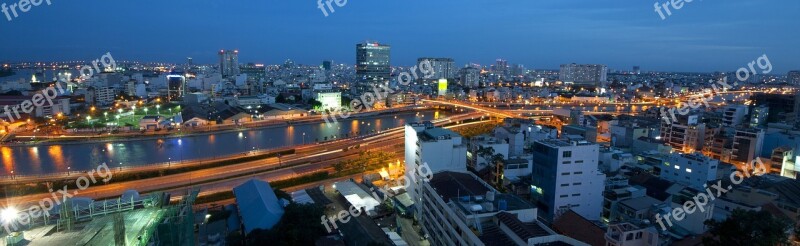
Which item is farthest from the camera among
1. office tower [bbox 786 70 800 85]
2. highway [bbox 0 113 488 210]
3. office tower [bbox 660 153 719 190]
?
office tower [bbox 786 70 800 85]

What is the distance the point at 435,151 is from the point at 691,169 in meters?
3.64

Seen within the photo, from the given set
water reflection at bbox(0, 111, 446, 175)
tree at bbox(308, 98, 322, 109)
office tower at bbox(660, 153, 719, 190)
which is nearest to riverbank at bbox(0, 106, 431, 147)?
water reflection at bbox(0, 111, 446, 175)

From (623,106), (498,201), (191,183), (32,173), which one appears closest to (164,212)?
(498,201)

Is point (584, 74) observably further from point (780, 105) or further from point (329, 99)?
point (329, 99)

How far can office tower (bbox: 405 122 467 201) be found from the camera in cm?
570

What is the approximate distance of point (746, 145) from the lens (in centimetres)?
771

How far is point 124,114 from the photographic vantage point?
519 inches

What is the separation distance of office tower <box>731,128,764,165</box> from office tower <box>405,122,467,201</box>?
5.49 meters

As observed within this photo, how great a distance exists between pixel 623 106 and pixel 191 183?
61.0 feet

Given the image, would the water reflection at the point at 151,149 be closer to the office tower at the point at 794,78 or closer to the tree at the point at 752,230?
the tree at the point at 752,230

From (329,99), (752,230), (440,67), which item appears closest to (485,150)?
(752,230)

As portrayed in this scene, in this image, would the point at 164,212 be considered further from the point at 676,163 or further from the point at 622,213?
the point at 676,163

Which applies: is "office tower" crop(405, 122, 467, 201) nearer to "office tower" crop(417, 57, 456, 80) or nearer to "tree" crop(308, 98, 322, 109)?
"tree" crop(308, 98, 322, 109)

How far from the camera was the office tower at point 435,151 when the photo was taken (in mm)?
5703
